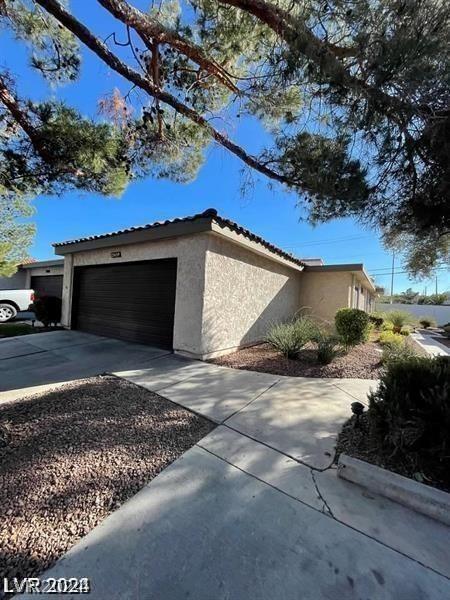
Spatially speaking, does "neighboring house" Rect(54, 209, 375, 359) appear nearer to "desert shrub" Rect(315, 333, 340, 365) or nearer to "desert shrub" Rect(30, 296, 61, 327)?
"desert shrub" Rect(30, 296, 61, 327)

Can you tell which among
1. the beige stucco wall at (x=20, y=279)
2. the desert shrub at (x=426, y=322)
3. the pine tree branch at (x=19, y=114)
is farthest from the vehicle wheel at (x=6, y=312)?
the desert shrub at (x=426, y=322)

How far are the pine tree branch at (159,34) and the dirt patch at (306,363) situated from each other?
4913 mm

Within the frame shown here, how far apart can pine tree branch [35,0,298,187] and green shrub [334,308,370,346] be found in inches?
175

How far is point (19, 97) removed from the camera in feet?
14.6

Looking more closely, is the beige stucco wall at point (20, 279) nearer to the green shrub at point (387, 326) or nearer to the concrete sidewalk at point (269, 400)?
the concrete sidewalk at point (269, 400)

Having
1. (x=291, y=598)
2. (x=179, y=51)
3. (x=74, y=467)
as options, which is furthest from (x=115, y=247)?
(x=291, y=598)

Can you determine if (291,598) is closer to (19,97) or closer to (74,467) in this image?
(74,467)

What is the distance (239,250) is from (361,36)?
15.6ft

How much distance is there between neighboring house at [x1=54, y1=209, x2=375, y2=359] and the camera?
6012 millimetres

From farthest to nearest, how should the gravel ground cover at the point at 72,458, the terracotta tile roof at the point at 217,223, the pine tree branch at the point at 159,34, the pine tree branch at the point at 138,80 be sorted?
1. the terracotta tile roof at the point at 217,223
2. the pine tree branch at the point at 138,80
3. the pine tree branch at the point at 159,34
4. the gravel ground cover at the point at 72,458

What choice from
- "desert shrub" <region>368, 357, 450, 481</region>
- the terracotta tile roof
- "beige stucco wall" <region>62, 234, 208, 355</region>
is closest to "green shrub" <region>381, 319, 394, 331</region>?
the terracotta tile roof

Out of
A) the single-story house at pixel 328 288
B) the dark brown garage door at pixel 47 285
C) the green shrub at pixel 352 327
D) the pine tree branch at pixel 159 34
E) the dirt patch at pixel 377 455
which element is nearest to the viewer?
the dirt patch at pixel 377 455

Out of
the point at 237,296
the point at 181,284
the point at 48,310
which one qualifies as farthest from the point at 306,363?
the point at 48,310

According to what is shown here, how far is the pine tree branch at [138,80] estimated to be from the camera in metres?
3.65
